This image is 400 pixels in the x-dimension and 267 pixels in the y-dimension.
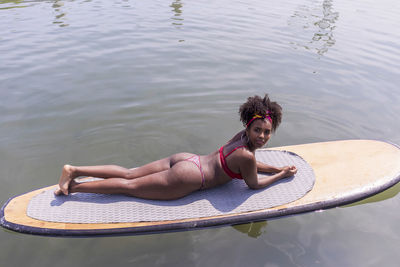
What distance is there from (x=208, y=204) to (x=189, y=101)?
3537mm

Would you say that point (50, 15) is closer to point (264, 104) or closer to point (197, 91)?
point (197, 91)

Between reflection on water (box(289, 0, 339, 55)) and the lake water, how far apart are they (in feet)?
0.32

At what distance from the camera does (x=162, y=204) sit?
12.7 feet

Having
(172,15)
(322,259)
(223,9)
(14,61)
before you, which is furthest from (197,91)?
(223,9)

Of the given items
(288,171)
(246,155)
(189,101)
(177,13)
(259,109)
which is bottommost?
(189,101)

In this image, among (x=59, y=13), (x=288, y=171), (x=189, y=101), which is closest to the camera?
(x=288, y=171)

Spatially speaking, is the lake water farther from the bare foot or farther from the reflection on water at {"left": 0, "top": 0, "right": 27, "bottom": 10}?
the reflection on water at {"left": 0, "top": 0, "right": 27, "bottom": 10}

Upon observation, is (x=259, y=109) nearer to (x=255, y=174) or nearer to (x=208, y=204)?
(x=255, y=174)

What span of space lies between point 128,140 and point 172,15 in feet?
32.3

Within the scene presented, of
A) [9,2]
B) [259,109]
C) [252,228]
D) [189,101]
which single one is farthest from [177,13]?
[252,228]

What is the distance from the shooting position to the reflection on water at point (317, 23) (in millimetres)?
10812

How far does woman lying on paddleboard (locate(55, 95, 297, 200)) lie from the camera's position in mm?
3693

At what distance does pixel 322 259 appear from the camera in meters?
3.66

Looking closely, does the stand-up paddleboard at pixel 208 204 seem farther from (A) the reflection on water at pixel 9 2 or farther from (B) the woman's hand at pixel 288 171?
(A) the reflection on water at pixel 9 2
